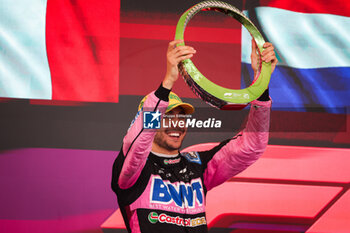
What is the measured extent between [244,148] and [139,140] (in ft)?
2.03

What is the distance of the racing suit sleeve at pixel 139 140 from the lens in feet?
5.84

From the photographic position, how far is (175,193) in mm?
1954

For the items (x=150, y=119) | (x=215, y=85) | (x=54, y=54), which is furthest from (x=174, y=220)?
(x=54, y=54)

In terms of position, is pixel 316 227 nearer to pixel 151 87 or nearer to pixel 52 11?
pixel 151 87

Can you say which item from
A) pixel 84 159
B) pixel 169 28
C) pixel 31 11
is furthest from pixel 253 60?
pixel 31 11

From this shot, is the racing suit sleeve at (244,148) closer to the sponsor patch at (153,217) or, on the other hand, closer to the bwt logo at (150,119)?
the sponsor patch at (153,217)

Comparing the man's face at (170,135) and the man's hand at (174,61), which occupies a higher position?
the man's hand at (174,61)

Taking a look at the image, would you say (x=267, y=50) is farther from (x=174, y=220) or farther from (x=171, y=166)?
(x=174, y=220)

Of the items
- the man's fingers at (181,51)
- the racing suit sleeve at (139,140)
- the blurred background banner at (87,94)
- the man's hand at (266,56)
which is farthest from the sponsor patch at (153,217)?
the man's hand at (266,56)

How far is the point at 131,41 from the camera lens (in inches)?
96.1

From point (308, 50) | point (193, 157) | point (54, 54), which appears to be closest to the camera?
point (193, 157)

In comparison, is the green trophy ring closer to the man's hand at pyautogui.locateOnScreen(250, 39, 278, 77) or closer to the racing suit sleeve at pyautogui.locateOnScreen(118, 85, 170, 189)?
the man's hand at pyautogui.locateOnScreen(250, 39, 278, 77)

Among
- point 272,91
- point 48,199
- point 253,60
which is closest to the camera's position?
point 253,60

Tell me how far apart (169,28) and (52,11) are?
0.73 meters
